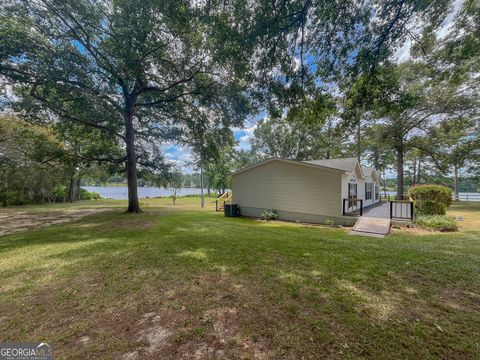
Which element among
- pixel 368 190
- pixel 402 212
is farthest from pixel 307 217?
pixel 368 190

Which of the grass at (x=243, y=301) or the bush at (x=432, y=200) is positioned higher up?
the bush at (x=432, y=200)

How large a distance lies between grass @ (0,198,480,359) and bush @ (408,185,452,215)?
654 centimetres

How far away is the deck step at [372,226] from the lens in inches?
310

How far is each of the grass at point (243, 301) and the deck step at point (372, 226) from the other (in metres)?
2.70

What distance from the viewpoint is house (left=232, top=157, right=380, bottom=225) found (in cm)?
1034

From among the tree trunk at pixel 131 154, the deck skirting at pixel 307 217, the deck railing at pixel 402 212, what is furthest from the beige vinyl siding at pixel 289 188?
the tree trunk at pixel 131 154

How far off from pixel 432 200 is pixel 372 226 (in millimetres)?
4800

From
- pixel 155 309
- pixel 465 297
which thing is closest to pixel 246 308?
pixel 155 309

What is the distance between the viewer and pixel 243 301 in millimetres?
2807

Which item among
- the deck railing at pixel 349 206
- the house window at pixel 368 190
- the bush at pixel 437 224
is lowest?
the bush at pixel 437 224

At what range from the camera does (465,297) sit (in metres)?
2.95

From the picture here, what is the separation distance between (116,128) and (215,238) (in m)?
9.90

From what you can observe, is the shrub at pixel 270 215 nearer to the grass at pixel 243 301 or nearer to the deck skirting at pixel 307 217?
the deck skirting at pixel 307 217

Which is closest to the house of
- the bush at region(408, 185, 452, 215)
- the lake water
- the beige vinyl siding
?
the beige vinyl siding
